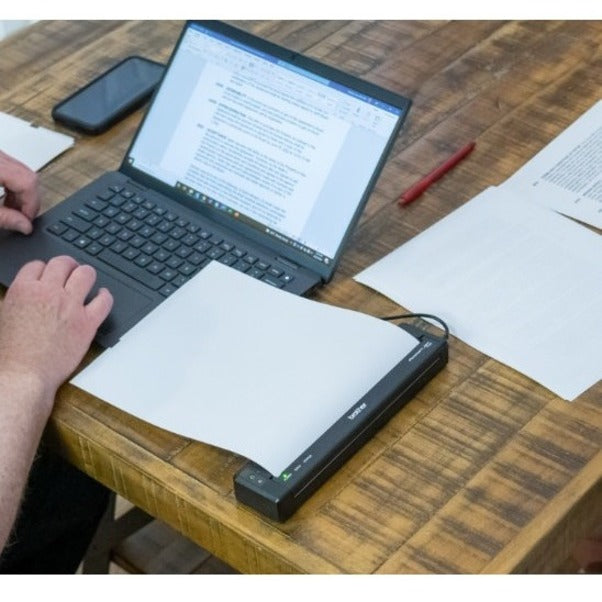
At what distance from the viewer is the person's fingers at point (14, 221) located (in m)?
1.55

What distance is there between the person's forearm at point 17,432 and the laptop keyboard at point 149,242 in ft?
0.64

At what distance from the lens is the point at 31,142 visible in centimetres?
171

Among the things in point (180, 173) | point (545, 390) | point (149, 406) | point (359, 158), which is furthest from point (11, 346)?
point (545, 390)

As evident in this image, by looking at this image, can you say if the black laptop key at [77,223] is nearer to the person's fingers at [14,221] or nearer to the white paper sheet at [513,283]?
the person's fingers at [14,221]

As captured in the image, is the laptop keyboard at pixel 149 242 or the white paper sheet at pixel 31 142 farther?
the white paper sheet at pixel 31 142

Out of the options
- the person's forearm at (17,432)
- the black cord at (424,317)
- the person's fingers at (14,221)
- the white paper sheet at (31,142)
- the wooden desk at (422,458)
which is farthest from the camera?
the white paper sheet at (31,142)

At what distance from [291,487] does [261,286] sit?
1.00ft

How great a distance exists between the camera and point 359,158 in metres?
1.44

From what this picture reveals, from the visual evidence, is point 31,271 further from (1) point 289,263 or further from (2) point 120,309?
(1) point 289,263

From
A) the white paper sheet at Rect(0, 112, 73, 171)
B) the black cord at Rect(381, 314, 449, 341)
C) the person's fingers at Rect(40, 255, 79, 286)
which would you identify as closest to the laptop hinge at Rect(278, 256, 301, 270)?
the black cord at Rect(381, 314, 449, 341)

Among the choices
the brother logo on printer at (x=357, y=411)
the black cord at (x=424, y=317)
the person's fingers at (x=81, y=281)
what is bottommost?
the person's fingers at (x=81, y=281)

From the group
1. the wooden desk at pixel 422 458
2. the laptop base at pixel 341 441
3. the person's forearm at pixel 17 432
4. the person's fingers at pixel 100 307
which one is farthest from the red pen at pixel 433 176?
the person's forearm at pixel 17 432
